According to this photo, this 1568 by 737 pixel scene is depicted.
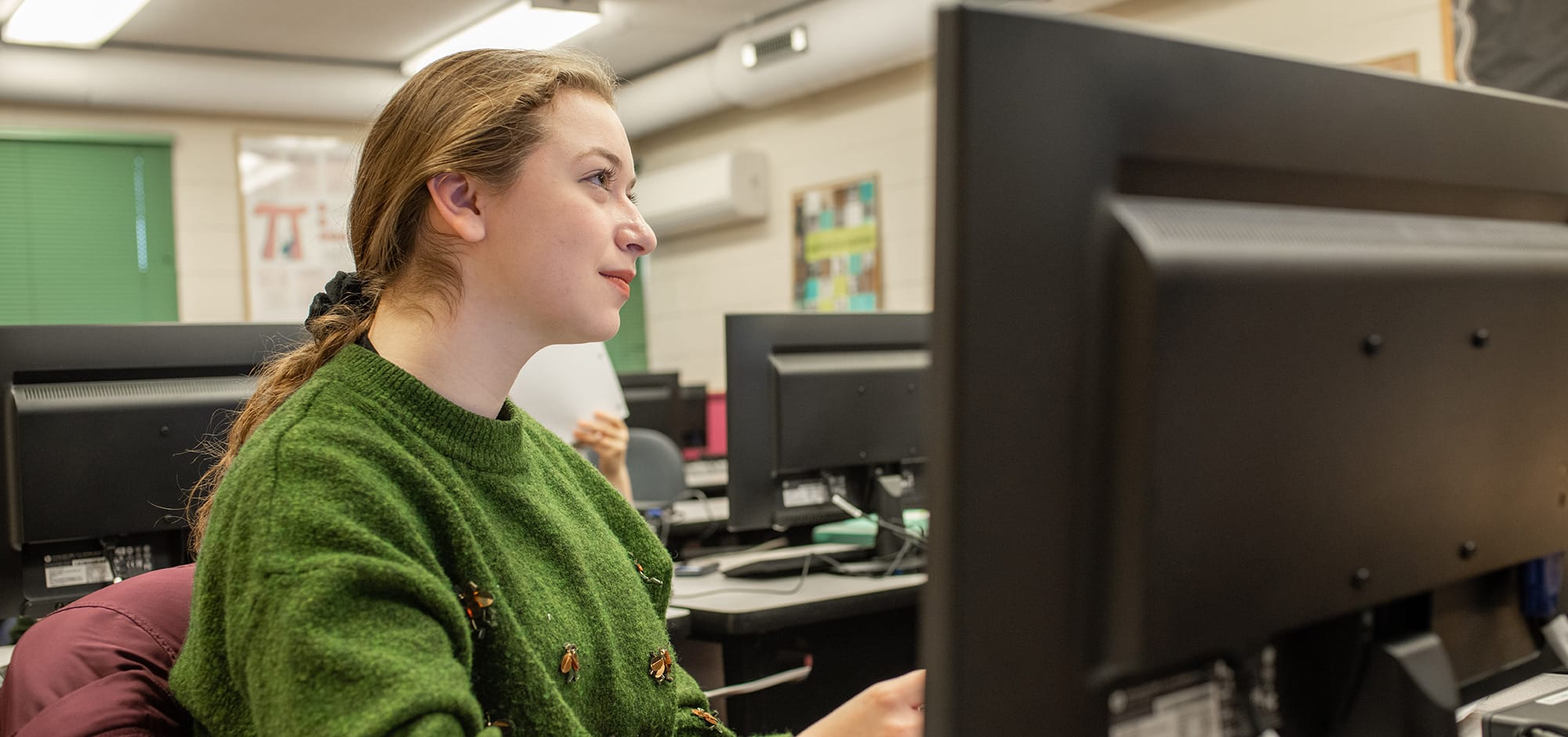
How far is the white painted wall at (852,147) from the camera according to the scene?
3.48m

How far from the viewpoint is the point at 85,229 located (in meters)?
5.85

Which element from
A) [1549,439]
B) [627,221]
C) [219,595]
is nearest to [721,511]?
[627,221]

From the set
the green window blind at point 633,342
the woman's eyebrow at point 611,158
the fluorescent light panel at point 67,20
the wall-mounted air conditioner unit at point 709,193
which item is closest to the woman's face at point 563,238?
the woman's eyebrow at point 611,158

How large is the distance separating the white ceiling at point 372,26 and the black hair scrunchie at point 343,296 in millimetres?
4011

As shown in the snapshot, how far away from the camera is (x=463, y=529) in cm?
96

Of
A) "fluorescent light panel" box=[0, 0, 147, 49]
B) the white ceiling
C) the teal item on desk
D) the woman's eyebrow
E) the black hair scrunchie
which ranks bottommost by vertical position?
the teal item on desk

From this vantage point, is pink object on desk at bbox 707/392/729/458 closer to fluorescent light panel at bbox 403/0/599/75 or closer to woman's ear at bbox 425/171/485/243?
fluorescent light panel at bbox 403/0/599/75

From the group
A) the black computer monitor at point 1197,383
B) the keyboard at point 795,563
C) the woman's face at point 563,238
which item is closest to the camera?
the black computer monitor at point 1197,383

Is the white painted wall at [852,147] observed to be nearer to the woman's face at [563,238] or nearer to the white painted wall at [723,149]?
the white painted wall at [723,149]

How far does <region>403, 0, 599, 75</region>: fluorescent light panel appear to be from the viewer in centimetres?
495

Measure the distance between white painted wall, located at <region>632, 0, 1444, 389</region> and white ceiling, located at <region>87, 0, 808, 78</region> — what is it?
55cm

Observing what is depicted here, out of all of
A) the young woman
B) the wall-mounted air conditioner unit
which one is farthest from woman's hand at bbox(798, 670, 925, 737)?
the wall-mounted air conditioner unit

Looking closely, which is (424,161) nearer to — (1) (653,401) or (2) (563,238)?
(2) (563,238)

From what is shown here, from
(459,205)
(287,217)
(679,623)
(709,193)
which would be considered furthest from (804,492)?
(287,217)
